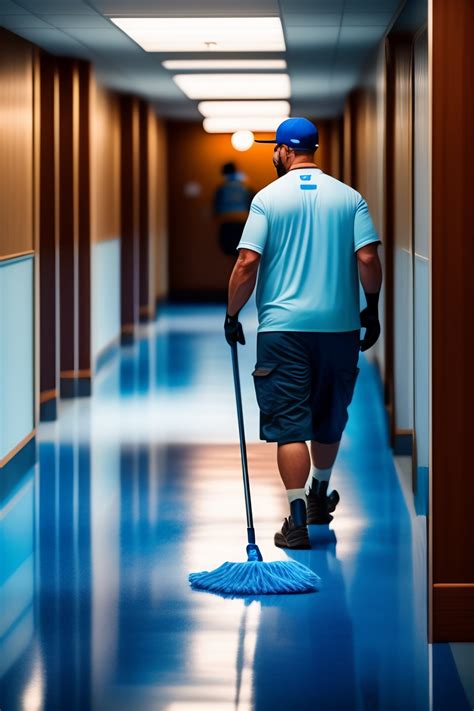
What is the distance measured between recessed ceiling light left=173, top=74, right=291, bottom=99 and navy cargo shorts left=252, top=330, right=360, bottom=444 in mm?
5856

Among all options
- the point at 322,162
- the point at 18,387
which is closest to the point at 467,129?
the point at 18,387

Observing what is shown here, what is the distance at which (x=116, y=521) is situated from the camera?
559 centimetres

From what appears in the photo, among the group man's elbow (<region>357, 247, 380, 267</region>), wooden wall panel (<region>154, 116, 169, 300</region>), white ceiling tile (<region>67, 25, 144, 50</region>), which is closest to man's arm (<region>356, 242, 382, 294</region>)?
man's elbow (<region>357, 247, 380, 267</region>)

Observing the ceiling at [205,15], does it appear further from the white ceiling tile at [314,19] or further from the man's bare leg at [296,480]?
the man's bare leg at [296,480]

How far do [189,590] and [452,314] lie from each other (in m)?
1.35

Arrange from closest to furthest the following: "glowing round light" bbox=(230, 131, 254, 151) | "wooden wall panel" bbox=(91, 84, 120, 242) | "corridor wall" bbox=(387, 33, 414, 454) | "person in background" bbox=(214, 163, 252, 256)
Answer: "corridor wall" bbox=(387, 33, 414, 454), "wooden wall panel" bbox=(91, 84, 120, 242), "glowing round light" bbox=(230, 131, 254, 151), "person in background" bbox=(214, 163, 252, 256)

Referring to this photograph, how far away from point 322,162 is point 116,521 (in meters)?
14.6

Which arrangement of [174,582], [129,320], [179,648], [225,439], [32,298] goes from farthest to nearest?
[129,320]
[225,439]
[32,298]
[174,582]
[179,648]

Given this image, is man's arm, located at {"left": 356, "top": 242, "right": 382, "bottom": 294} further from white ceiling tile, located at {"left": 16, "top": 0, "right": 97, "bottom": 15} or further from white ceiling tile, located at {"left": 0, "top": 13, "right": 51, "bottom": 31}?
white ceiling tile, located at {"left": 0, "top": 13, "right": 51, "bottom": 31}

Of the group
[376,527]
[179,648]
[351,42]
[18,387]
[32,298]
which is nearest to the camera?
[179,648]

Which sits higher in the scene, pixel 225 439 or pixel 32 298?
pixel 32 298

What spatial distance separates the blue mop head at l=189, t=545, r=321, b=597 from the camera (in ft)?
14.7

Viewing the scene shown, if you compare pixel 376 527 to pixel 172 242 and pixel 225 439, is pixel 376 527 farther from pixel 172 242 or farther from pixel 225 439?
pixel 172 242

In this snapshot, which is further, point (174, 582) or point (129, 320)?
point (129, 320)
